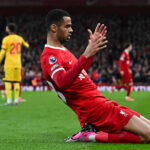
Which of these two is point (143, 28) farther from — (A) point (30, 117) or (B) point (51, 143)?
(B) point (51, 143)

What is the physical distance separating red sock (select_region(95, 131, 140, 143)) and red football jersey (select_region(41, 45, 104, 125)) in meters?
0.27

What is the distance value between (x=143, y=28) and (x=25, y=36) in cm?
878

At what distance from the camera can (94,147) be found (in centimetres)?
479

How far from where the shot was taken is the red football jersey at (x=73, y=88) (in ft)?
16.0

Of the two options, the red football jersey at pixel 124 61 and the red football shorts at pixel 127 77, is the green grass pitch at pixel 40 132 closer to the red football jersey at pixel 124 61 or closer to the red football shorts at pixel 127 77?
the red football jersey at pixel 124 61

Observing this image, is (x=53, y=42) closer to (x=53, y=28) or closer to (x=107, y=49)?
(x=53, y=28)

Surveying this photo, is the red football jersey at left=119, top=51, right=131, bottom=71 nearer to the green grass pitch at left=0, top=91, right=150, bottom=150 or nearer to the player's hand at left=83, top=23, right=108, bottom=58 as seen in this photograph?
the green grass pitch at left=0, top=91, right=150, bottom=150

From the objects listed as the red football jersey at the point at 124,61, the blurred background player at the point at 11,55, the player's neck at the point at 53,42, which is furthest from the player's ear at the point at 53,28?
the red football jersey at the point at 124,61

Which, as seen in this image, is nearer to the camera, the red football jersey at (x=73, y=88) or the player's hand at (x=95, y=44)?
the player's hand at (x=95, y=44)

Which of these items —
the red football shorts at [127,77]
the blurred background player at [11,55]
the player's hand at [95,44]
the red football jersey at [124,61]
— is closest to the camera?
the player's hand at [95,44]

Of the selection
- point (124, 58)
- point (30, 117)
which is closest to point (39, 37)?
point (124, 58)

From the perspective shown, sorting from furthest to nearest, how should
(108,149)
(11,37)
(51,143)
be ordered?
1. (11,37)
2. (51,143)
3. (108,149)

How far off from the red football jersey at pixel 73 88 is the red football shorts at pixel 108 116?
0.12 ft

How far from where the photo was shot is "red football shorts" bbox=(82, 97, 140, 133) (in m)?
4.96
